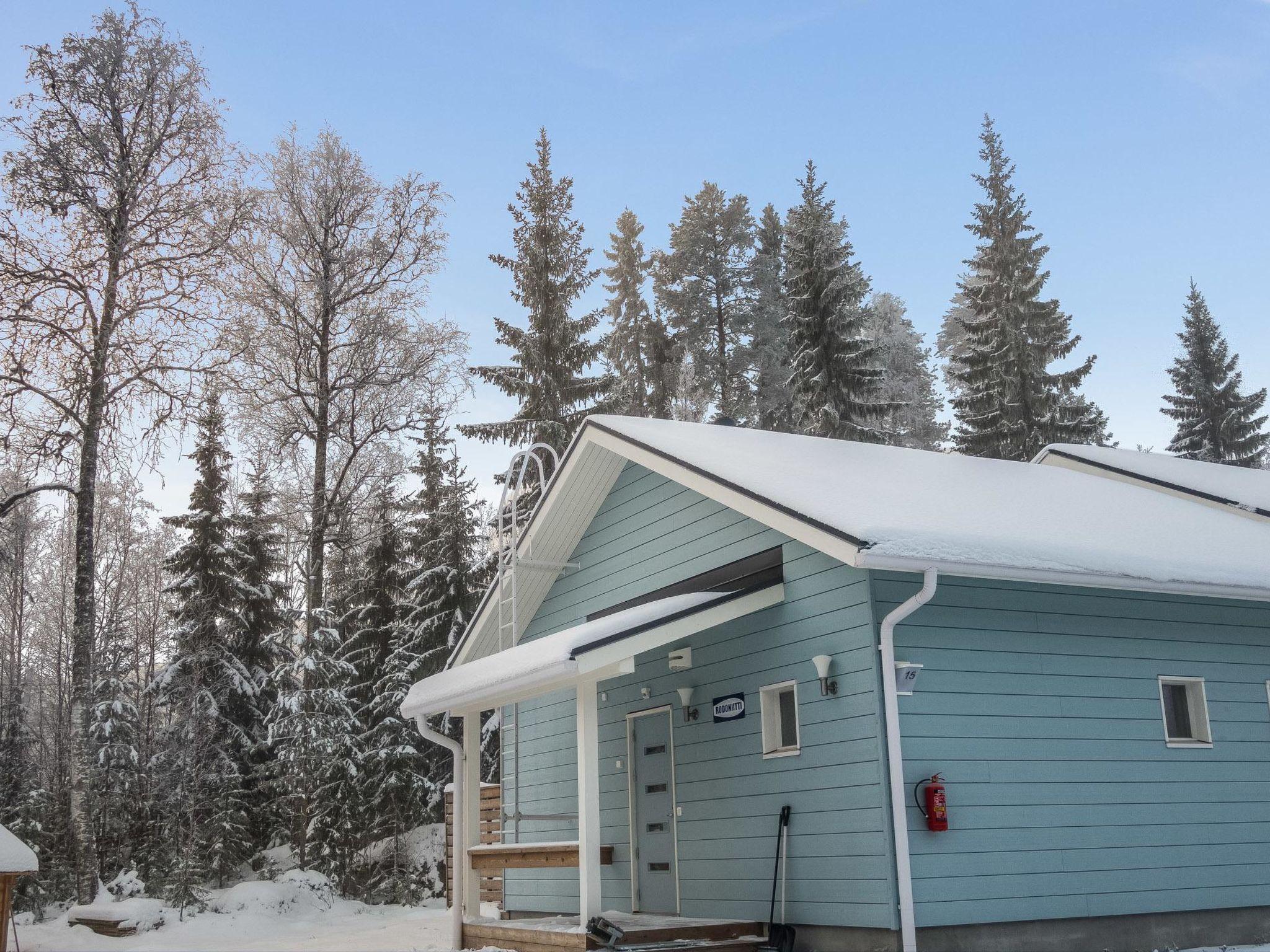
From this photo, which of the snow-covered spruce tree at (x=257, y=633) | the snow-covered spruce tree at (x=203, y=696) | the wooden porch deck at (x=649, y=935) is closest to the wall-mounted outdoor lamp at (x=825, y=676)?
the wooden porch deck at (x=649, y=935)

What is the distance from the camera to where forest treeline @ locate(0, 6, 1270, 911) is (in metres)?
15.0

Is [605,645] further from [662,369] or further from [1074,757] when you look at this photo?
[662,369]

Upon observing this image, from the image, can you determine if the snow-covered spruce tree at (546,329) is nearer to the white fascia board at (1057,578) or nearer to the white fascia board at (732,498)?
the white fascia board at (732,498)

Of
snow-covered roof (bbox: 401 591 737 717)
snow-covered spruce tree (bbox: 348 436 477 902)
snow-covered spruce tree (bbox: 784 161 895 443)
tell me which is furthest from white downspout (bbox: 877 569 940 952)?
snow-covered spruce tree (bbox: 784 161 895 443)

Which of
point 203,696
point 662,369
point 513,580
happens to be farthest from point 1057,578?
point 662,369

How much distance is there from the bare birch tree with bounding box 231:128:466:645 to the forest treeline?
0.21 feet

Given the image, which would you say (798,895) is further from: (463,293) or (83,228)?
(463,293)

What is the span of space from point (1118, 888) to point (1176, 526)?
3.78m

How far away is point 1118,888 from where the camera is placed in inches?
292

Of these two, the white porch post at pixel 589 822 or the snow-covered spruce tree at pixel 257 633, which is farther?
the snow-covered spruce tree at pixel 257 633

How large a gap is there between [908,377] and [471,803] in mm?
27612

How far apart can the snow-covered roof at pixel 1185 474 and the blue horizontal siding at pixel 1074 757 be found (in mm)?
3543

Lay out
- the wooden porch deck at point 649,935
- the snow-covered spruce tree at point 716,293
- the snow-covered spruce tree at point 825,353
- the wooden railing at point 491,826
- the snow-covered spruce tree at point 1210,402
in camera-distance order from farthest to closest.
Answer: the snow-covered spruce tree at point 1210,402, the snow-covered spruce tree at point 716,293, the snow-covered spruce tree at point 825,353, the wooden railing at point 491,826, the wooden porch deck at point 649,935

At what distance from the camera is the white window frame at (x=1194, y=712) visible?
8.15 meters
